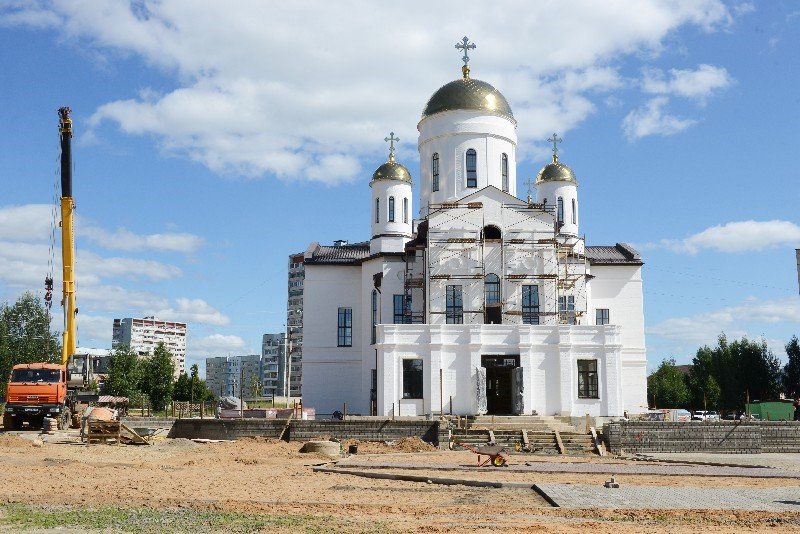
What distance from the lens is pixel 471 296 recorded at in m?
36.8

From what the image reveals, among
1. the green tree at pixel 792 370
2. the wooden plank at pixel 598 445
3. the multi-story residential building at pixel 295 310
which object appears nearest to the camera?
the wooden plank at pixel 598 445

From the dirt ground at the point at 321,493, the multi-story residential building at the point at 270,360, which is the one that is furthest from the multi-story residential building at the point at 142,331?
the dirt ground at the point at 321,493

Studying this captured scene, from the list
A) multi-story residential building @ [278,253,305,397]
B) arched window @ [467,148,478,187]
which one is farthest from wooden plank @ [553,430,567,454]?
multi-story residential building @ [278,253,305,397]

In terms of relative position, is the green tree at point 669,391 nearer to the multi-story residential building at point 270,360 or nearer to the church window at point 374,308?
the church window at point 374,308

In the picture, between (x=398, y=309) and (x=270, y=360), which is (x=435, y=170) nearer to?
(x=398, y=309)

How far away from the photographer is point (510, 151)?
138 feet

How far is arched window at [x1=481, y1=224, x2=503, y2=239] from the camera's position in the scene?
37.7m

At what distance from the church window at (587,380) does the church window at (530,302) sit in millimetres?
3305

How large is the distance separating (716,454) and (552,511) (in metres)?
17.5

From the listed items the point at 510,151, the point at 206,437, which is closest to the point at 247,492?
the point at 206,437

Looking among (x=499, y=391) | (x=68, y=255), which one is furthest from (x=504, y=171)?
(x=68, y=255)

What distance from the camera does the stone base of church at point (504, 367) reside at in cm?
3409

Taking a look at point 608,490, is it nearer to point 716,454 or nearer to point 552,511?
point 552,511

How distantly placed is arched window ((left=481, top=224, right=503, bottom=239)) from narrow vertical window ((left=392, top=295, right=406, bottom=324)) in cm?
509
